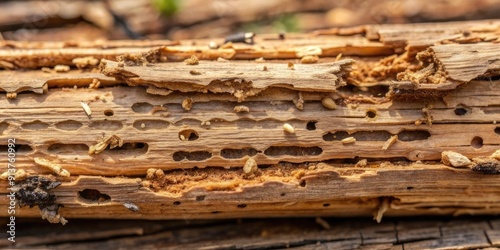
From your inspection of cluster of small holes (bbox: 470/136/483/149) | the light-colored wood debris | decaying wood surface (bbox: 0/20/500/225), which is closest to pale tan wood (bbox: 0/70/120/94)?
decaying wood surface (bbox: 0/20/500/225)

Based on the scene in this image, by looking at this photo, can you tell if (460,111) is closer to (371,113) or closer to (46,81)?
(371,113)

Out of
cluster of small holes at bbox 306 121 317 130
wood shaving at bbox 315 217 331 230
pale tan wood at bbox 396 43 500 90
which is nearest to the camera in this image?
pale tan wood at bbox 396 43 500 90

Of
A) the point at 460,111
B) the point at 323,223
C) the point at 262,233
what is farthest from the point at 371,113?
the point at 262,233

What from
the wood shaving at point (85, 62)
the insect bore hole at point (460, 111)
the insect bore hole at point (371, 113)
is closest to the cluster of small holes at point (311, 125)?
the insect bore hole at point (371, 113)

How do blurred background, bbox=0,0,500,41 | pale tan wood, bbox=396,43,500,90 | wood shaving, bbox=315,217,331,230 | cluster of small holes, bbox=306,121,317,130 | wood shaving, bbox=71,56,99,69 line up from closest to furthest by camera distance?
1. pale tan wood, bbox=396,43,500,90
2. cluster of small holes, bbox=306,121,317,130
3. wood shaving, bbox=71,56,99,69
4. wood shaving, bbox=315,217,331,230
5. blurred background, bbox=0,0,500,41

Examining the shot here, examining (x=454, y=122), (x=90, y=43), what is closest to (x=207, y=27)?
(x=90, y=43)

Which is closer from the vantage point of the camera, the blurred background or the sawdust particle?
the sawdust particle

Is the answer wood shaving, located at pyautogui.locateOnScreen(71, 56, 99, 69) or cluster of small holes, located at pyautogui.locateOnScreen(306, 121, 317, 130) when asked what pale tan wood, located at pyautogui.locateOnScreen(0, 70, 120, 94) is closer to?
wood shaving, located at pyautogui.locateOnScreen(71, 56, 99, 69)

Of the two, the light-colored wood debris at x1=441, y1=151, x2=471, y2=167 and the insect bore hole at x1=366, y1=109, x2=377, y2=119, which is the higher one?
the insect bore hole at x1=366, y1=109, x2=377, y2=119
